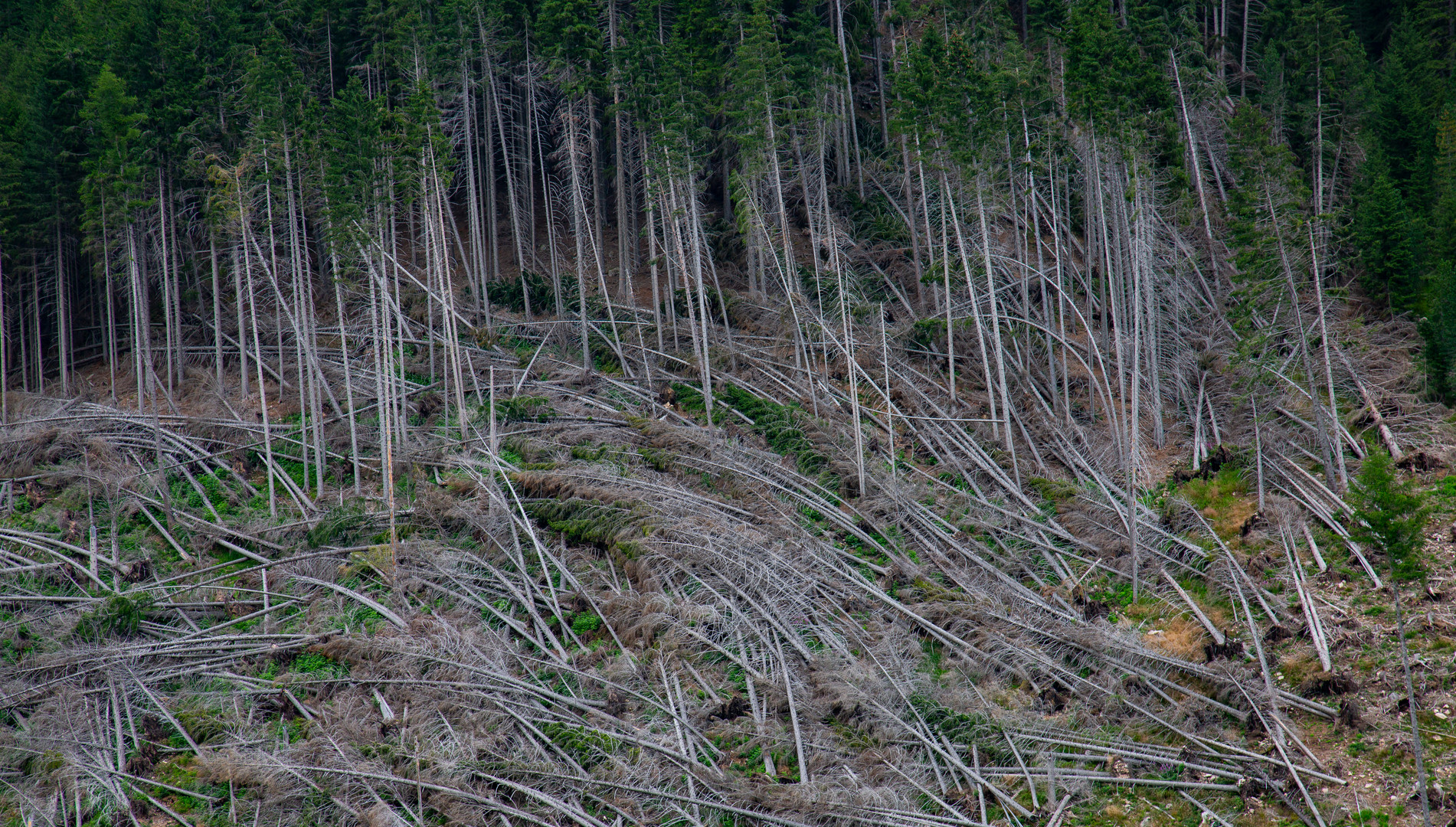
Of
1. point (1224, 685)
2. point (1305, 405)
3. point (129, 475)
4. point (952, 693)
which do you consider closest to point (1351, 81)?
point (1305, 405)

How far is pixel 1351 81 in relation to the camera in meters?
33.3

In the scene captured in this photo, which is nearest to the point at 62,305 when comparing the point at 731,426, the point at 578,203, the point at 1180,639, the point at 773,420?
the point at 578,203

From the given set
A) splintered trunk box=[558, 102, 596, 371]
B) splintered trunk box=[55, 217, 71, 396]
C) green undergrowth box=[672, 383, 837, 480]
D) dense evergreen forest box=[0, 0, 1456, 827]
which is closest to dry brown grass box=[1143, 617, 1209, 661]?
dense evergreen forest box=[0, 0, 1456, 827]

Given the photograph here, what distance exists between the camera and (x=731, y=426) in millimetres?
25281

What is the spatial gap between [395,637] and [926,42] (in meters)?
20.0

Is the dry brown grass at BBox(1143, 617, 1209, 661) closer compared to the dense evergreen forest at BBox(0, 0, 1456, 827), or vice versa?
the dense evergreen forest at BBox(0, 0, 1456, 827)

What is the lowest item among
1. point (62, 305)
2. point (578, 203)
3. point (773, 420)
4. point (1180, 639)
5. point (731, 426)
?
point (1180, 639)

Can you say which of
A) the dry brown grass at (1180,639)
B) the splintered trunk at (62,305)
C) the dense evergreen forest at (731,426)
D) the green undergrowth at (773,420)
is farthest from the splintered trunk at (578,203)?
the dry brown grass at (1180,639)

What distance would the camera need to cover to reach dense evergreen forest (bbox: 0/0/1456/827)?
49.9 ft

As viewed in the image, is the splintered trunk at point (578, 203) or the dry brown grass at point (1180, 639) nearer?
the dry brown grass at point (1180, 639)

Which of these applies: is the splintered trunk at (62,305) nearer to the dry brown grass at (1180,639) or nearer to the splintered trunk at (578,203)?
the splintered trunk at (578,203)

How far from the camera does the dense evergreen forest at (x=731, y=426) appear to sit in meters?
15.2

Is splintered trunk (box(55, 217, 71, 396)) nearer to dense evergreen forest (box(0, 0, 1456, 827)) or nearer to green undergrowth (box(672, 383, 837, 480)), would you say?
dense evergreen forest (box(0, 0, 1456, 827))

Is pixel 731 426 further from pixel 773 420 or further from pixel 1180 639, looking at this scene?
pixel 1180 639
